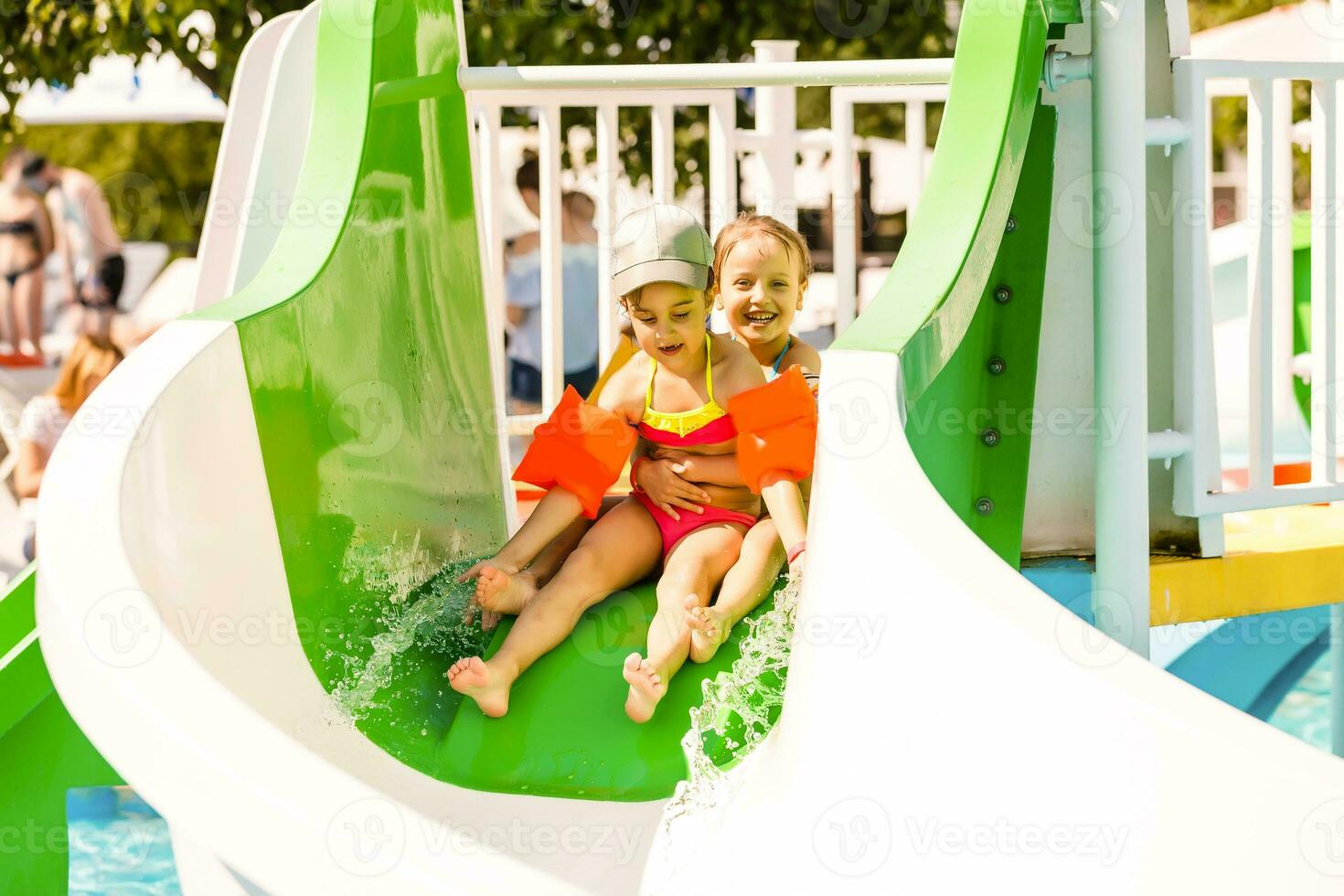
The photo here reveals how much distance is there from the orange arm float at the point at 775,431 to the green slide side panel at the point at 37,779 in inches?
49.8

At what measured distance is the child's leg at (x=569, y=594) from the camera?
7.09 feet

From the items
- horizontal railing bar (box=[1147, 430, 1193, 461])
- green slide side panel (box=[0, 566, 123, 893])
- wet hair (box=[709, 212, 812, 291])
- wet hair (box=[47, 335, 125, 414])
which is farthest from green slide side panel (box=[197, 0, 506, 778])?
wet hair (box=[47, 335, 125, 414])

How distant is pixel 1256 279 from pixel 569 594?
1.29m

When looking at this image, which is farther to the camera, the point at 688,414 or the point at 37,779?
the point at 37,779

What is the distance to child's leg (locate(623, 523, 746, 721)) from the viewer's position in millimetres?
2076

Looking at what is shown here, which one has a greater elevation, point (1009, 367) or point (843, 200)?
point (843, 200)

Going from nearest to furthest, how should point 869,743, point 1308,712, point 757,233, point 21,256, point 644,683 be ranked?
point 869,743 → point 644,683 → point 757,233 → point 1308,712 → point 21,256

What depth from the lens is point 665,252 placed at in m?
2.24

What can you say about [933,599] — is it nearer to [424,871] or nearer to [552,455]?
[424,871]

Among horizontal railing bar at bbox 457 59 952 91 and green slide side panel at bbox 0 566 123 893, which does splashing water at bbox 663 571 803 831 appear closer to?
horizontal railing bar at bbox 457 59 952 91

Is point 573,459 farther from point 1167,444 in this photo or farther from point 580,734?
point 1167,444

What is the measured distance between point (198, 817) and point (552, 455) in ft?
3.91

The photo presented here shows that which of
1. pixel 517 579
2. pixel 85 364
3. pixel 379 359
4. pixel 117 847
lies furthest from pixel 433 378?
pixel 85 364

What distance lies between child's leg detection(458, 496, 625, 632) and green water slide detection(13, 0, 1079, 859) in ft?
0.24
